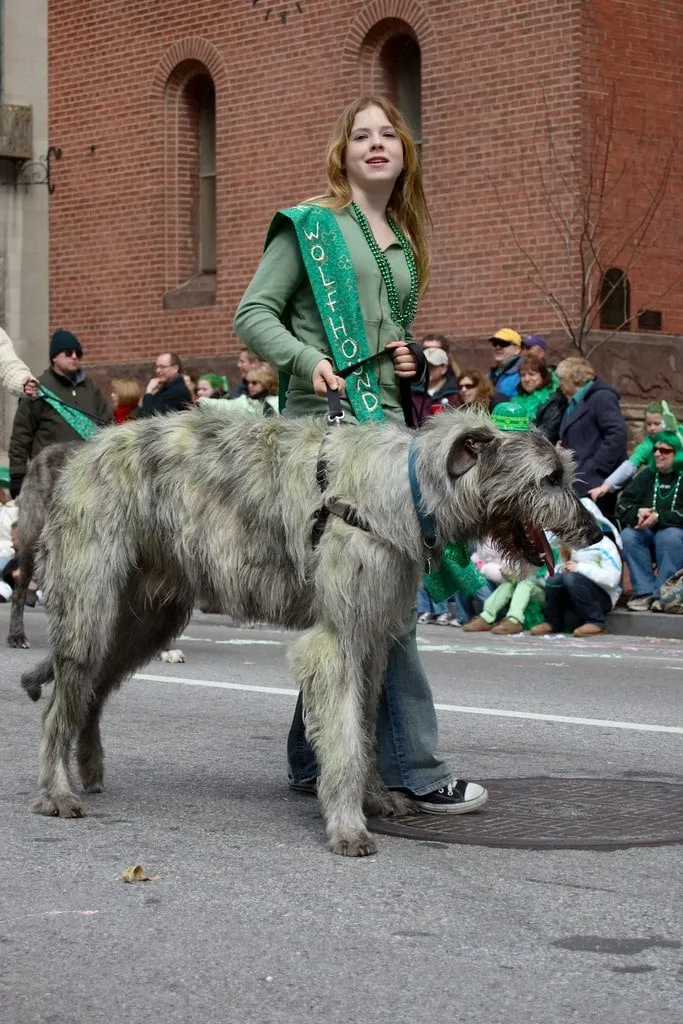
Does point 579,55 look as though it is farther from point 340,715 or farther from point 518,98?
point 340,715

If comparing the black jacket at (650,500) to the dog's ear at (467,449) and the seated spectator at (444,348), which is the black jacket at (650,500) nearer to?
the seated spectator at (444,348)

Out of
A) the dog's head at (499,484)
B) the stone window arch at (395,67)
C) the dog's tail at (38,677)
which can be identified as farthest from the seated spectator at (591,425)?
the dog's head at (499,484)

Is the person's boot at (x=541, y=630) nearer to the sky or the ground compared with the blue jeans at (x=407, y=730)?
nearer to the ground

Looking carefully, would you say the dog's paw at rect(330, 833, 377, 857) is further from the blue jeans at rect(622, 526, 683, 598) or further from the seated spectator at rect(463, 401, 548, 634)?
the blue jeans at rect(622, 526, 683, 598)

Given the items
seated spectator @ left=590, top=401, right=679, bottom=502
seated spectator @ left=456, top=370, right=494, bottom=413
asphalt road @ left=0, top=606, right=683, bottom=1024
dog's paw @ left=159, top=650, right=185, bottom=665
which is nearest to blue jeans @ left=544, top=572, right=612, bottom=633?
seated spectator @ left=590, top=401, right=679, bottom=502

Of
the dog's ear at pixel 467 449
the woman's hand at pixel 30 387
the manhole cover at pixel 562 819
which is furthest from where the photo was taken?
the woman's hand at pixel 30 387

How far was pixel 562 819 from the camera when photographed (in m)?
6.38

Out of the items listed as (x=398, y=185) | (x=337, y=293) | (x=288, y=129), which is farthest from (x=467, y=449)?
(x=288, y=129)

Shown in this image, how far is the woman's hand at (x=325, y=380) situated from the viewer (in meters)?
6.20

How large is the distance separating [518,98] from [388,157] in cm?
1374

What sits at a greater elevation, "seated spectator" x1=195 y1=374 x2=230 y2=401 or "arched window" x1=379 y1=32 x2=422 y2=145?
"arched window" x1=379 y1=32 x2=422 y2=145

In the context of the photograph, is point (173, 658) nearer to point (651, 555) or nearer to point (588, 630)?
point (588, 630)

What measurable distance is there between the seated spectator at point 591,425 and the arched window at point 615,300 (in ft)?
14.1

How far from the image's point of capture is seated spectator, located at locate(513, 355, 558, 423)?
51.7 feet
